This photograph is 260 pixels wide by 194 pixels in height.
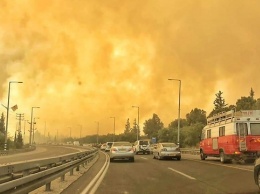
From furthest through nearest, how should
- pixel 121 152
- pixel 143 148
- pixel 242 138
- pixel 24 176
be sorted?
pixel 143 148 → pixel 121 152 → pixel 242 138 → pixel 24 176

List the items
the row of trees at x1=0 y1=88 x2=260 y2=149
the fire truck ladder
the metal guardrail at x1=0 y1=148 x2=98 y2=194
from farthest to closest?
the row of trees at x1=0 y1=88 x2=260 y2=149 → the fire truck ladder → the metal guardrail at x1=0 y1=148 x2=98 y2=194

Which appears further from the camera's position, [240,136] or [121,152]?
[121,152]

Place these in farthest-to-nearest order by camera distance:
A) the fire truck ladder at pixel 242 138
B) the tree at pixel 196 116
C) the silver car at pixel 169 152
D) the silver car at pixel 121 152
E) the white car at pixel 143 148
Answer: the tree at pixel 196 116
the white car at pixel 143 148
the silver car at pixel 169 152
the silver car at pixel 121 152
the fire truck ladder at pixel 242 138

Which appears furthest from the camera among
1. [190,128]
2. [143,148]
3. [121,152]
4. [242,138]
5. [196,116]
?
[196,116]

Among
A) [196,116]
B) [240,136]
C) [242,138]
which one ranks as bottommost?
[242,138]

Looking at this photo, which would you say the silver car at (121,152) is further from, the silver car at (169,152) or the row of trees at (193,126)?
the row of trees at (193,126)

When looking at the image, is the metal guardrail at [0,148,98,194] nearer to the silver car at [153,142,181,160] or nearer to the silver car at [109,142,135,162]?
the silver car at [109,142,135,162]

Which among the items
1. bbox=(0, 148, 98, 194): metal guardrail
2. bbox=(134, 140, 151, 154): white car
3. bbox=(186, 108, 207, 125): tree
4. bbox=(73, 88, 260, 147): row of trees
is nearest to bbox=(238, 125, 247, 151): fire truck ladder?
bbox=(0, 148, 98, 194): metal guardrail

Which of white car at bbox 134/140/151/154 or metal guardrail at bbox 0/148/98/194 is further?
white car at bbox 134/140/151/154

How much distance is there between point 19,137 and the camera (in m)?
111

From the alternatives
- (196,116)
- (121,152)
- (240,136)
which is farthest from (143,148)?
(196,116)

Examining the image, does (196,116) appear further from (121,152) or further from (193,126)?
(121,152)

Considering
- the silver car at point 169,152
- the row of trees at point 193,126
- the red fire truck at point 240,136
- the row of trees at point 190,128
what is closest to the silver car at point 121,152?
the silver car at point 169,152

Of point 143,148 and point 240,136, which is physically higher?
point 240,136
